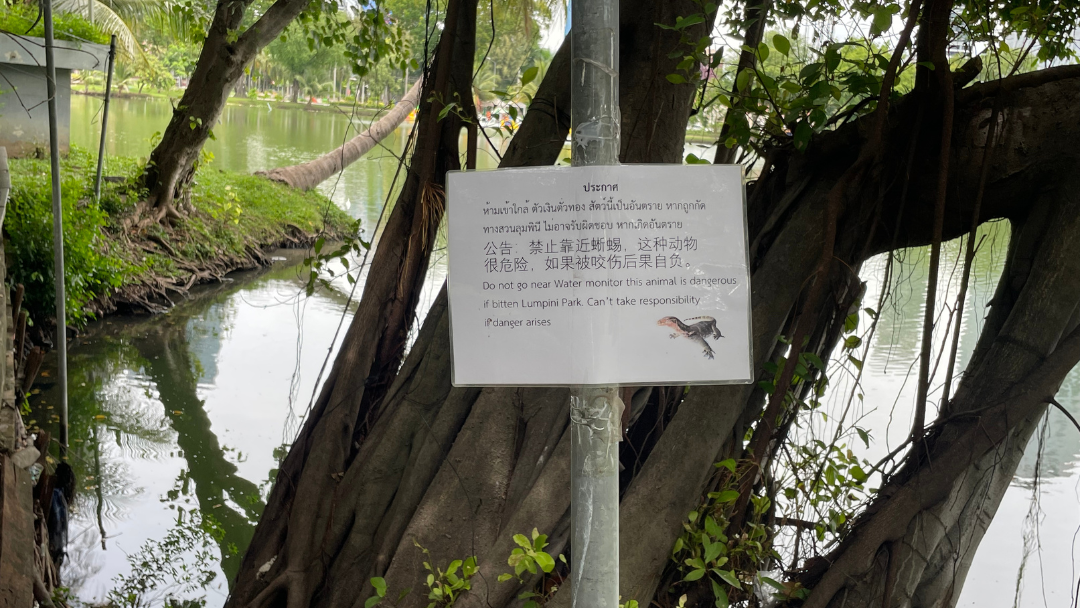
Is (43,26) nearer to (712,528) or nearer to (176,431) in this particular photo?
(176,431)

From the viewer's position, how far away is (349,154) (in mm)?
11234

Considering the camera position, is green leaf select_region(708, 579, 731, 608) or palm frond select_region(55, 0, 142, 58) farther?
palm frond select_region(55, 0, 142, 58)

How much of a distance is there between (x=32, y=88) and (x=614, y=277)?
30.2ft

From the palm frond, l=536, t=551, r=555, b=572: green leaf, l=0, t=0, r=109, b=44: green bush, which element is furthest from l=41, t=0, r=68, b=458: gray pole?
the palm frond

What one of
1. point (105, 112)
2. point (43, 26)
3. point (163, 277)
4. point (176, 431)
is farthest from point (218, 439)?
point (43, 26)

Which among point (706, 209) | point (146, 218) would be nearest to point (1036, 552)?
point (706, 209)

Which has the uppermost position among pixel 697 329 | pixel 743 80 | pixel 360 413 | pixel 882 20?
pixel 882 20

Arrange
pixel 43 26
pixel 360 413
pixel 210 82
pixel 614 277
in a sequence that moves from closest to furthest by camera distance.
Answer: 1. pixel 614 277
2. pixel 360 413
3. pixel 210 82
4. pixel 43 26

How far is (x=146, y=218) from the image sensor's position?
804 cm

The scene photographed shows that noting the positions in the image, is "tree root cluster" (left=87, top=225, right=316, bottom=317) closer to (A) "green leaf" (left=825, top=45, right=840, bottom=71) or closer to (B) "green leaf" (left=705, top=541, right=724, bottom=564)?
(B) "green leaf" (left=705, top=541, right=724, bottom=564)

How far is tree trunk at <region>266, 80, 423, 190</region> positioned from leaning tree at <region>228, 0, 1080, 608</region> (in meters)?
8.35

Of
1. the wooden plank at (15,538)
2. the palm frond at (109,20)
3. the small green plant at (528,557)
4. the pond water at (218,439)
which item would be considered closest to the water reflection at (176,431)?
the pond water at (218,439)

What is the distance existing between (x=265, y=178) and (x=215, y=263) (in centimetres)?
338

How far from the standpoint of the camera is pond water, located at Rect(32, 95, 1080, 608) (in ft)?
12.2
